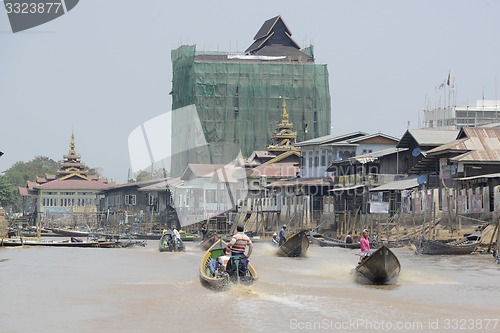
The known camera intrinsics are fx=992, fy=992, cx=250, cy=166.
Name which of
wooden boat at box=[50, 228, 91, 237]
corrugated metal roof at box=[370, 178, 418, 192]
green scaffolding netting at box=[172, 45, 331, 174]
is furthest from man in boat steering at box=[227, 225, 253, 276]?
green scaffolding netting at box=[172, 45, 331, 174]

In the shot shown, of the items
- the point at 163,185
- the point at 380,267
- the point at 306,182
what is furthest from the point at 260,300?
the point at 163,185

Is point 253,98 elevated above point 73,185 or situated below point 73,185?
above

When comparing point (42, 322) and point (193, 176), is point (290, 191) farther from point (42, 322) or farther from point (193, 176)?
point (42, 322)

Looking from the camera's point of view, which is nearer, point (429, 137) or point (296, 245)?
point (296, 245)

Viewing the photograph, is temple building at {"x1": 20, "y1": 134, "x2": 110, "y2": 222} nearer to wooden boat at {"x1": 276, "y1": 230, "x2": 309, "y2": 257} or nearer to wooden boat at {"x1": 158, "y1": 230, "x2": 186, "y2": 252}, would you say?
wooden boat at {"x1": 158, "y1": 230, "x2": 186, "y2": 252}

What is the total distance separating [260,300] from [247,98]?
2701 inches

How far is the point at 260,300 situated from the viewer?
22.5 metres

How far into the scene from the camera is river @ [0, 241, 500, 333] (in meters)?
19.6

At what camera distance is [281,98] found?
298 ft

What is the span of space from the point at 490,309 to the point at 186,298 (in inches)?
277

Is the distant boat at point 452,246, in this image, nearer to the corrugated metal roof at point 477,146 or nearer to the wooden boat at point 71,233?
the corrugated metal roof at point 477,146

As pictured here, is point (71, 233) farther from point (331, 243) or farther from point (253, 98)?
point (331, 243)

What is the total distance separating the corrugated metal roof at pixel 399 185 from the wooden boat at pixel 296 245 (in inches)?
532

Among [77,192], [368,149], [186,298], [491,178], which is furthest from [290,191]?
[186,298]
